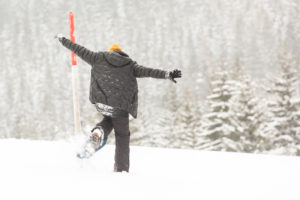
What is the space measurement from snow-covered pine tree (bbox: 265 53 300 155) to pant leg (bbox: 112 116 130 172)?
1889cm

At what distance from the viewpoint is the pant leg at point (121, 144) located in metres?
3.93

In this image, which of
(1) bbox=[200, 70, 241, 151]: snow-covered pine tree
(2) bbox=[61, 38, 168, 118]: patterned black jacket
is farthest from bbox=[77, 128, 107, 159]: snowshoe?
(1) bbox=[200, 70, 241, 151]: snow-covered pine tree

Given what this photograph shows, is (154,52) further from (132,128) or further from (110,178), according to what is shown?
(110,178)

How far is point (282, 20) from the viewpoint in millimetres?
169125

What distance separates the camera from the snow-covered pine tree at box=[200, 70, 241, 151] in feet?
69.4

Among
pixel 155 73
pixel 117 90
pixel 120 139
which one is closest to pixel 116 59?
pixel 117 90

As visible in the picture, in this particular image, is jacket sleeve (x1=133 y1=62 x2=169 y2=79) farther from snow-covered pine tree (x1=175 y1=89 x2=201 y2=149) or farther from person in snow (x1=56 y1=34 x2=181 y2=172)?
snow-covered pine tree (x1=175 y1=89 x2=201 y2=149)

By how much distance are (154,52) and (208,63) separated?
3539 centimetres

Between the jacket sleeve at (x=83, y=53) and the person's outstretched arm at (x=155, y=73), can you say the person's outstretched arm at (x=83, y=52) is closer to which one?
the jacket sleeve at (x=83, y=53)

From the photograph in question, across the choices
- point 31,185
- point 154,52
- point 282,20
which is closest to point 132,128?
point 31,185

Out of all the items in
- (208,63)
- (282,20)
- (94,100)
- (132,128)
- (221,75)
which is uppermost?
(282,20)

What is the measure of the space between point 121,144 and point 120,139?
6 centimetres

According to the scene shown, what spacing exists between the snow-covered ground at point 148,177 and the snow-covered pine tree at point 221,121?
15887 millimetres

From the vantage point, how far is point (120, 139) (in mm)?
3975
